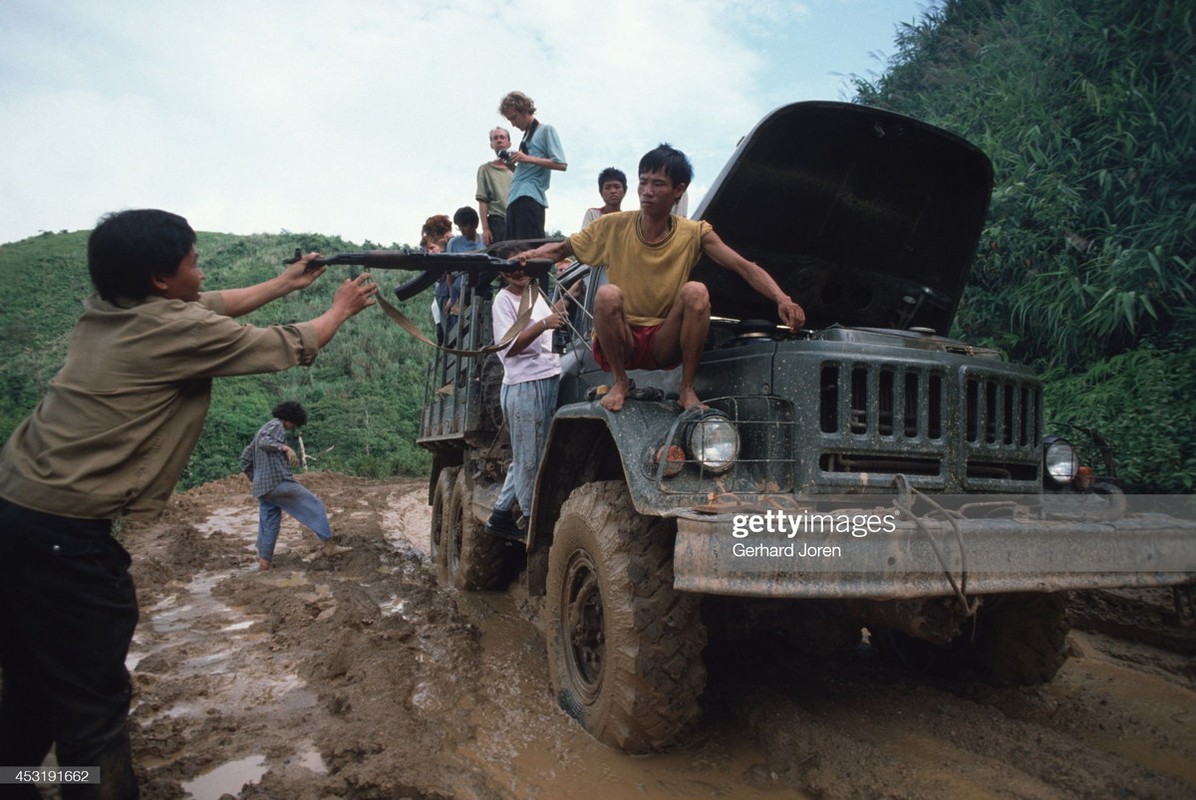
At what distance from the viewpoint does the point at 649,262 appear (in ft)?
11.6

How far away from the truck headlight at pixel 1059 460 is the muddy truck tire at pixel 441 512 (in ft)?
15.7

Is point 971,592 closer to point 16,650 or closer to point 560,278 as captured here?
point 16,650

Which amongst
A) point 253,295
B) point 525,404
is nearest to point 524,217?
point 525,404

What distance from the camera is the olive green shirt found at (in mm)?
2115

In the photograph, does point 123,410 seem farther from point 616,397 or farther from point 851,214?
point 851,214

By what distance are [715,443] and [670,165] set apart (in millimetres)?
1297

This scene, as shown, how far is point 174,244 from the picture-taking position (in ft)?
7.52

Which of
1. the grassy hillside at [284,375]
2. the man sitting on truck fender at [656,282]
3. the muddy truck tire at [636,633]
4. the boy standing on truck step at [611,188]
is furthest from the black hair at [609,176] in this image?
the grassy hillside at [284,375]

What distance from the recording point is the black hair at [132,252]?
2221 millimetres

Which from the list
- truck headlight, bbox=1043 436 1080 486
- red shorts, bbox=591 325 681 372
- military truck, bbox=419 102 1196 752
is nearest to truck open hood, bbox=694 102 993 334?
military truck, bbox=419 102 1196 752

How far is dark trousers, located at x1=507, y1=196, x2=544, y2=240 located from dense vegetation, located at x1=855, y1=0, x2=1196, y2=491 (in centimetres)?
441

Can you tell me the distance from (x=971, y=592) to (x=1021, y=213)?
630 centimetres

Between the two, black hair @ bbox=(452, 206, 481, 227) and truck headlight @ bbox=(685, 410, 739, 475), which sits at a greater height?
black hair @ bbox=(452, 206, 481, 227)

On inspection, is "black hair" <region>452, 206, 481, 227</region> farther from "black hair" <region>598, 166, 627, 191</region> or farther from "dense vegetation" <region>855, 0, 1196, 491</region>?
"dense vegetation" <region>855, 0, 1196, 491</region>
